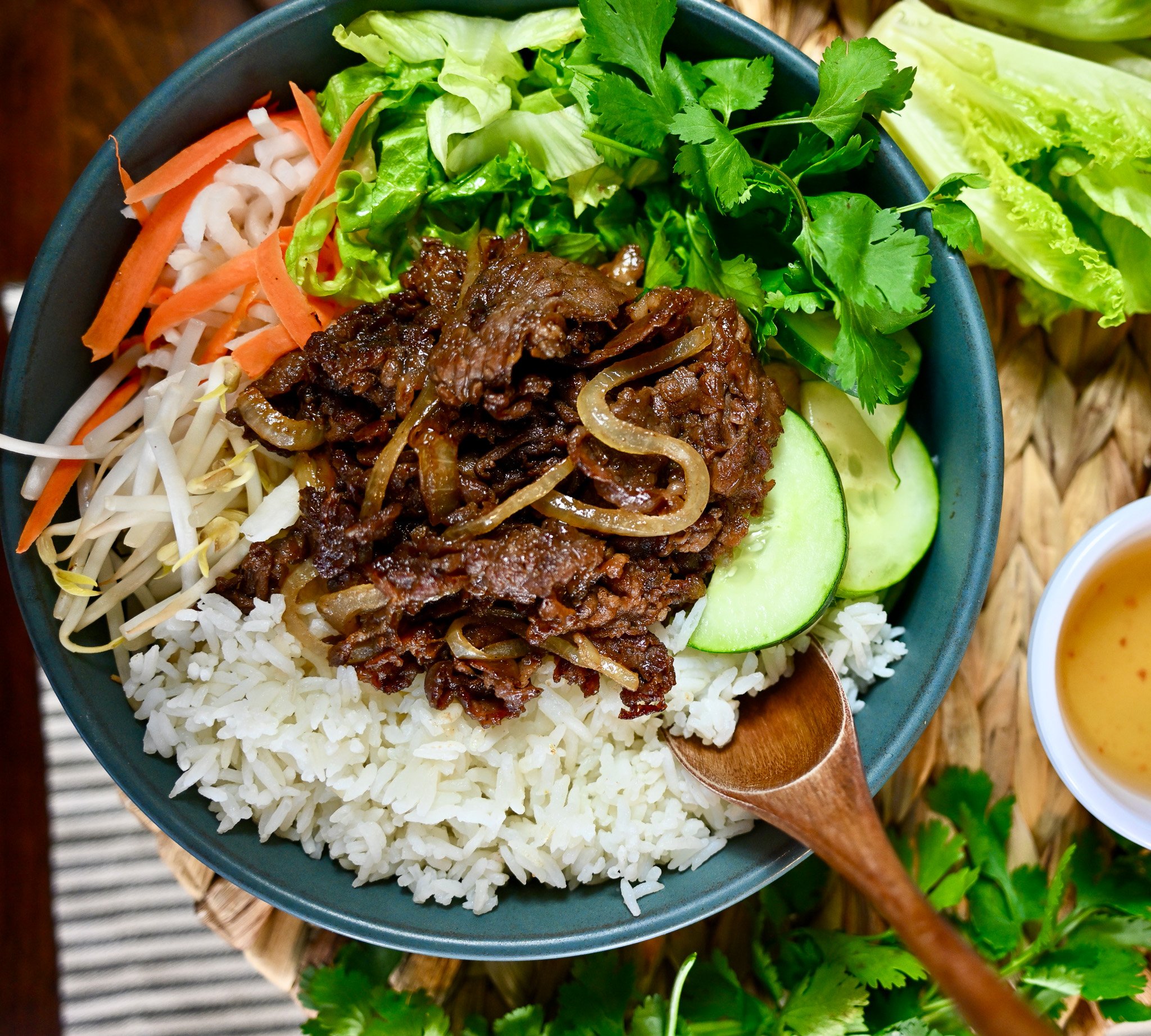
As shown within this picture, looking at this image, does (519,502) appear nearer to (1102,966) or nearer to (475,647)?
(475,647)

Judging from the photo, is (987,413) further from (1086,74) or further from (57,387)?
(57,387)

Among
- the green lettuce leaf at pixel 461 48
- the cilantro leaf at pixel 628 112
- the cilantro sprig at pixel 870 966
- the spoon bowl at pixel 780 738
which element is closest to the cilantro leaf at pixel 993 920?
the cilantro sprig at pixel 870 966

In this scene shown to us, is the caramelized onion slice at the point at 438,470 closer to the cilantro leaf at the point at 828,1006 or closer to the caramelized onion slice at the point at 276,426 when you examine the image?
the caramelized onion slice at the point at 276,426

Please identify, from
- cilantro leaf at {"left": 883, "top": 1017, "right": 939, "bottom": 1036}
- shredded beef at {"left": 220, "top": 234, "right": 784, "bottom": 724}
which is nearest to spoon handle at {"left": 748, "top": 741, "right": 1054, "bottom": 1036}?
shredded beef at {"left": 220, "top": 234, "right": 784, "bottom": 724}

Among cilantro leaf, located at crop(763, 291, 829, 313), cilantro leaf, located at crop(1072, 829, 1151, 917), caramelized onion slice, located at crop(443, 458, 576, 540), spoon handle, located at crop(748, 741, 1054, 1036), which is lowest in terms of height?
cilantro leaf, located at crop(1072, 829, 1151, 917)

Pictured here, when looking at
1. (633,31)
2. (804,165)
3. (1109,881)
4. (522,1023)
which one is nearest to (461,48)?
(633,31)

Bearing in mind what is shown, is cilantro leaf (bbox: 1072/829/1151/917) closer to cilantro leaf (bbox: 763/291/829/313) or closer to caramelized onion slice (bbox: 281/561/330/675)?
cilantro leaf (bbox: 763/291/829/313)
